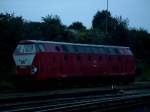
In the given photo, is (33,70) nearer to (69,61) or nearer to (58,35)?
(69,61)

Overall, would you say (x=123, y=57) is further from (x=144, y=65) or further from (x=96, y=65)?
(x=144, y=65)

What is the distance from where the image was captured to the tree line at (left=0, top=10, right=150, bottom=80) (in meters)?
34.7

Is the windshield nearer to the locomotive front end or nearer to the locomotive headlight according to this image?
the locomotive front end

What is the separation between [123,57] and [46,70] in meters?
10.5

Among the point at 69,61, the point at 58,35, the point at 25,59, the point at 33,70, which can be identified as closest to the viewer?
the point at 33,70

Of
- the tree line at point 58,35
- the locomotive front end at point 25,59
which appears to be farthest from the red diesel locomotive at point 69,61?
the tree line at point 58,35

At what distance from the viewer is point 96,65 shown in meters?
37.4

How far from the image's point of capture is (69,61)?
34156mm

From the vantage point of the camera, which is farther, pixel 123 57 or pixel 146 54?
pixel 146 54

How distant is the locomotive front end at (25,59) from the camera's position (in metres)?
31.6

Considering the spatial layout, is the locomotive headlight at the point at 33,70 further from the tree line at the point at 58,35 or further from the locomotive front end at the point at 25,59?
the tree line at the point at 58,35

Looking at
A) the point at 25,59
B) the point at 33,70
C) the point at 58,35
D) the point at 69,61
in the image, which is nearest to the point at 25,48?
the point at 25,59

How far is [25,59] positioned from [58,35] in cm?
1287

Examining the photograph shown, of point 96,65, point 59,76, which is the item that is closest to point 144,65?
point 96,65
